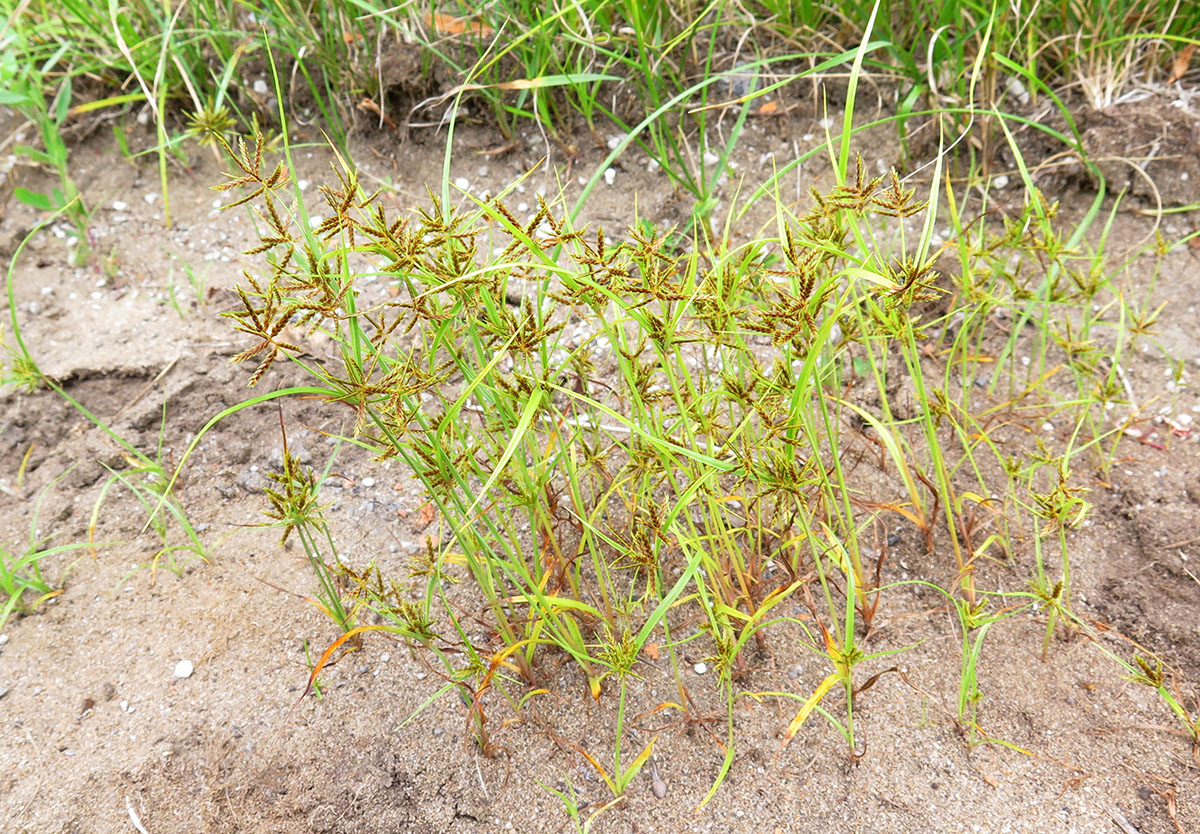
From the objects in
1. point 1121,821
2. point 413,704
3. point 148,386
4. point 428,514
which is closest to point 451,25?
point 148,386

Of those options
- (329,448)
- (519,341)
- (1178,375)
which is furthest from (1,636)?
(1178,375)

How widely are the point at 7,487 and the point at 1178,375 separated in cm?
256

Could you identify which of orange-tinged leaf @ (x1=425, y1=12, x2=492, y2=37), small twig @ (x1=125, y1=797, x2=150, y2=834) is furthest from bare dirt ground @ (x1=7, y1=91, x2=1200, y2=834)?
orange-tinged leaf @ (x1=425, y1=12, x2=492, y2=37)

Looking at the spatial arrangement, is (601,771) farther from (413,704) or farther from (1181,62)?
(1181,62)

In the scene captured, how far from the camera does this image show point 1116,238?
7.11ft

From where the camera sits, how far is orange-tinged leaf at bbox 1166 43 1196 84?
2.19m

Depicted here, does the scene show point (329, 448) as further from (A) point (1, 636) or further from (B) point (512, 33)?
(B) point (512, 33)

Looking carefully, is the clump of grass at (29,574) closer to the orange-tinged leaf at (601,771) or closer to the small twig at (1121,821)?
the orange-tinged leaf at (601,771)

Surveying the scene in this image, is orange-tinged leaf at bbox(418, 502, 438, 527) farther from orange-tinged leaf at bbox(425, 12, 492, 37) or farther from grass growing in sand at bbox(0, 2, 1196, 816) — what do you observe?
orange-tinged leaf at bbox(425, 12, 492, 37)

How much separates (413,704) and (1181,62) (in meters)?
2.43

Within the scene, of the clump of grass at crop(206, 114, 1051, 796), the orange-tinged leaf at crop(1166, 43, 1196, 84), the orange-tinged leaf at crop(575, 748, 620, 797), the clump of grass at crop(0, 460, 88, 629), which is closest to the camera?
the clump of grass at crop(206, 114, 1051, 796)

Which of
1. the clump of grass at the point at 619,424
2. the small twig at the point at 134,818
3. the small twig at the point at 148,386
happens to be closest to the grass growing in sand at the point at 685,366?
the clump of grass at the point at 619,424

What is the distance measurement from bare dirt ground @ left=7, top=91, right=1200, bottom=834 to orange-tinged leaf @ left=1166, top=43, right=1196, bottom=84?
0.74m

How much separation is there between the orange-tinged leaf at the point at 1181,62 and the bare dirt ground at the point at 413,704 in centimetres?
74
